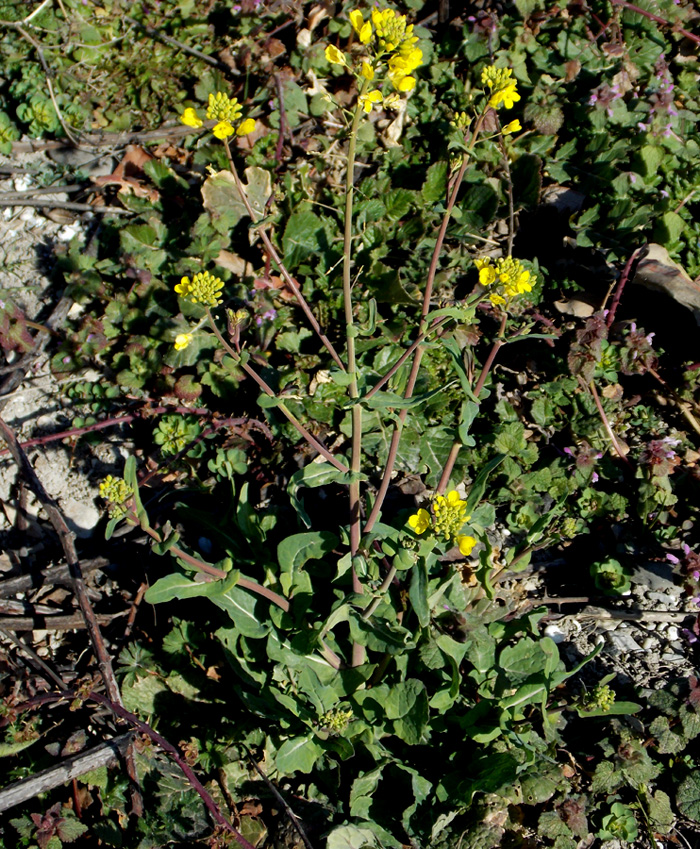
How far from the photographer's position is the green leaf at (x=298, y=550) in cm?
317

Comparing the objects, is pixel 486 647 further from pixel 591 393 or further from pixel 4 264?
pixel 4 264

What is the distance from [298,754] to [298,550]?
3.04 ft

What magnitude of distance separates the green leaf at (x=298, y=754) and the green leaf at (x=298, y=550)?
0.68 m

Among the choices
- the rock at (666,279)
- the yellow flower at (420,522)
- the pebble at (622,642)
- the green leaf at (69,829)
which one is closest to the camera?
the yellow flower at (420,522)

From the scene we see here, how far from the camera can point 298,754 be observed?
314cm

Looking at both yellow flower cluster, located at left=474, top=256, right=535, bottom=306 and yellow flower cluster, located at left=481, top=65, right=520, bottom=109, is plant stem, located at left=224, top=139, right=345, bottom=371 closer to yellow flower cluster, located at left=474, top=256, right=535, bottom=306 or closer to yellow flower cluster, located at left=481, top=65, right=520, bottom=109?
yellow flower cluster, located at left=474, top=256, right=535, bottom=306

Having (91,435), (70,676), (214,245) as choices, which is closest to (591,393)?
(214,245)

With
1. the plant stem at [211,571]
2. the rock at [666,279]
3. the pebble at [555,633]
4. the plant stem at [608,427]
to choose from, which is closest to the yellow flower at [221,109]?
the plant stem at [211,571]

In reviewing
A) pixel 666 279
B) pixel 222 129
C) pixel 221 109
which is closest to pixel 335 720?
pixel 222 129

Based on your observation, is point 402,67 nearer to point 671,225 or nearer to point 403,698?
point 671,225

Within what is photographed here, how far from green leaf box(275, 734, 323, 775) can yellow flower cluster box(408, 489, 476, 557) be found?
1268 millimetres

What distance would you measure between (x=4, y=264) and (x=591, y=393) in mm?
4134

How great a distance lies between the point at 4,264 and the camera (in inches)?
193

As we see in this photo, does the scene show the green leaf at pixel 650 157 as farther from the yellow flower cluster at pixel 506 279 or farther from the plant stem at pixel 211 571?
the plant stem at pixel 211 571
